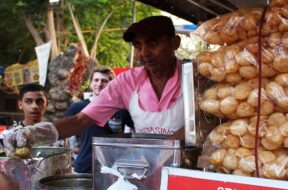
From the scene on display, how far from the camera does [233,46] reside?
135 centimetres

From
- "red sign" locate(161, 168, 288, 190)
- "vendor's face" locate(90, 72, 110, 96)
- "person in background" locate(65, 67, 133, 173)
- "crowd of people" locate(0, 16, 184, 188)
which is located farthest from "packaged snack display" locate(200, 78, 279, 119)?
"vendor's face" locate(90, 72, 110, 96)

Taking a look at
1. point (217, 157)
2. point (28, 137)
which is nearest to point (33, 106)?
point (28, 137)

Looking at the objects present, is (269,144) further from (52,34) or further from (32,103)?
(52,34)

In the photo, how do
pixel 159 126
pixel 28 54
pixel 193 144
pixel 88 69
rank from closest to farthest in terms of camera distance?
pixel 193 144, pixel 159 126, pixel 88 69, pixel 28 54

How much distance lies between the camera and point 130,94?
231 centimetres

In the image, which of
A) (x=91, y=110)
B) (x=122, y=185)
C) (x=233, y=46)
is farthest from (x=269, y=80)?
(x=91, y=110)

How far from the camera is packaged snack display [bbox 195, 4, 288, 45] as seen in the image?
129cm

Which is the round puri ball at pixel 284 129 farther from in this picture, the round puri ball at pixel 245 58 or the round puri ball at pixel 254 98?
the round puri ball at pixel 245 58

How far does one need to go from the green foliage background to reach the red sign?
29.4 feet

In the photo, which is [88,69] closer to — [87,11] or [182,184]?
[87,11]

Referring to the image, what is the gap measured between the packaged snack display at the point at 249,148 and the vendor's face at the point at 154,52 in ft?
3.08

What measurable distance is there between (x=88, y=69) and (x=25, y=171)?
790cm

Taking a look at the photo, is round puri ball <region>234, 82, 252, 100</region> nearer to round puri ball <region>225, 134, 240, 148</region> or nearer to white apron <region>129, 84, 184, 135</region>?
round puri ball <region>225, 134, 240, 148</region>

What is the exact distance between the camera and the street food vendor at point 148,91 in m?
2.20
